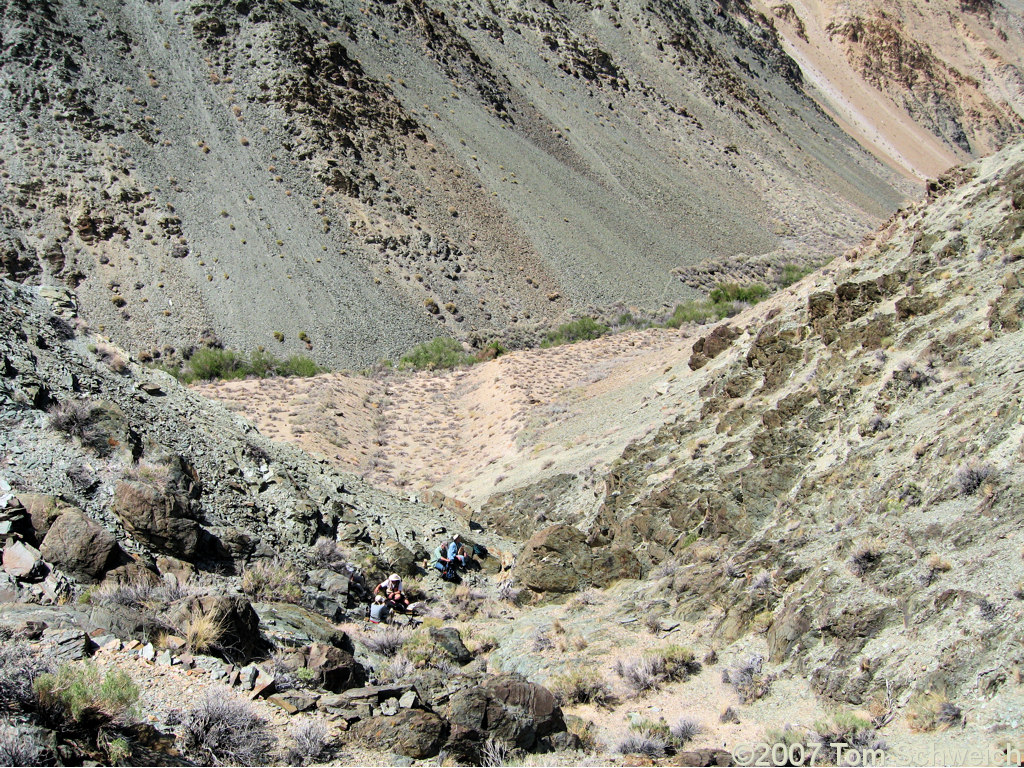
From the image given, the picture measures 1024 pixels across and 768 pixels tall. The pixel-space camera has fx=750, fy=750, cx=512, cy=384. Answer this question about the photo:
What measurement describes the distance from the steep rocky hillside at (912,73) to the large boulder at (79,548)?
7176 cm

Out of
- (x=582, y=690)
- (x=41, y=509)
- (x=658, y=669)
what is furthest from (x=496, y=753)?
(x=41, y=509)

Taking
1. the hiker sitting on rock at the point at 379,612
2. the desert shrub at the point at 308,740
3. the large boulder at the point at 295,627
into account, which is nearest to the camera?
the desert shrub at the point at 308,740

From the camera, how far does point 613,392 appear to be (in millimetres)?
22891

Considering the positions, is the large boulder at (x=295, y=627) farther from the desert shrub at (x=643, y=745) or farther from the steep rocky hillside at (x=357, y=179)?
the steep rocky hillside at (x=357, y=179)

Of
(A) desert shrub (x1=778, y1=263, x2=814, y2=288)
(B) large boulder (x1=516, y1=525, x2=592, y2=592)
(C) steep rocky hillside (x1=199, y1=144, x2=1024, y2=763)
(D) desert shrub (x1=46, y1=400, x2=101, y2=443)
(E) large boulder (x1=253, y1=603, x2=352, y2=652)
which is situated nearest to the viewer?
(C) steep rocky hillside (x1=199, y1=144, x2=1024, y2=763)

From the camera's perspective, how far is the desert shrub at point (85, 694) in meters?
5.13

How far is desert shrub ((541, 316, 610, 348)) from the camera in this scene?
32.6 meters

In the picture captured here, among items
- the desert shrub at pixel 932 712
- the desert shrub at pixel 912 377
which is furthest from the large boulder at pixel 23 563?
the desert shrub at pixel 912 377

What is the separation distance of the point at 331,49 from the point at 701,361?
29239 millimetres

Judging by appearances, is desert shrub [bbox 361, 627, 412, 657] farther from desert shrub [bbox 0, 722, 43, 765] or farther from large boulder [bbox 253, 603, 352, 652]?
desert shrub [bbox 0, 722, 43, 765]

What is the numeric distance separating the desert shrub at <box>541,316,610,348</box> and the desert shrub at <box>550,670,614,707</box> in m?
24.0

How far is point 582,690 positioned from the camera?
8445mm

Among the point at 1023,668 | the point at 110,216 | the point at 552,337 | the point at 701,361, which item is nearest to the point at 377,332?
the point at 552,337

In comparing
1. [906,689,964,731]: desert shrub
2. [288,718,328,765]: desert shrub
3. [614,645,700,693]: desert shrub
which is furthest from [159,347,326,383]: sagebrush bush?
[906,689,964,731]: desert shrub
